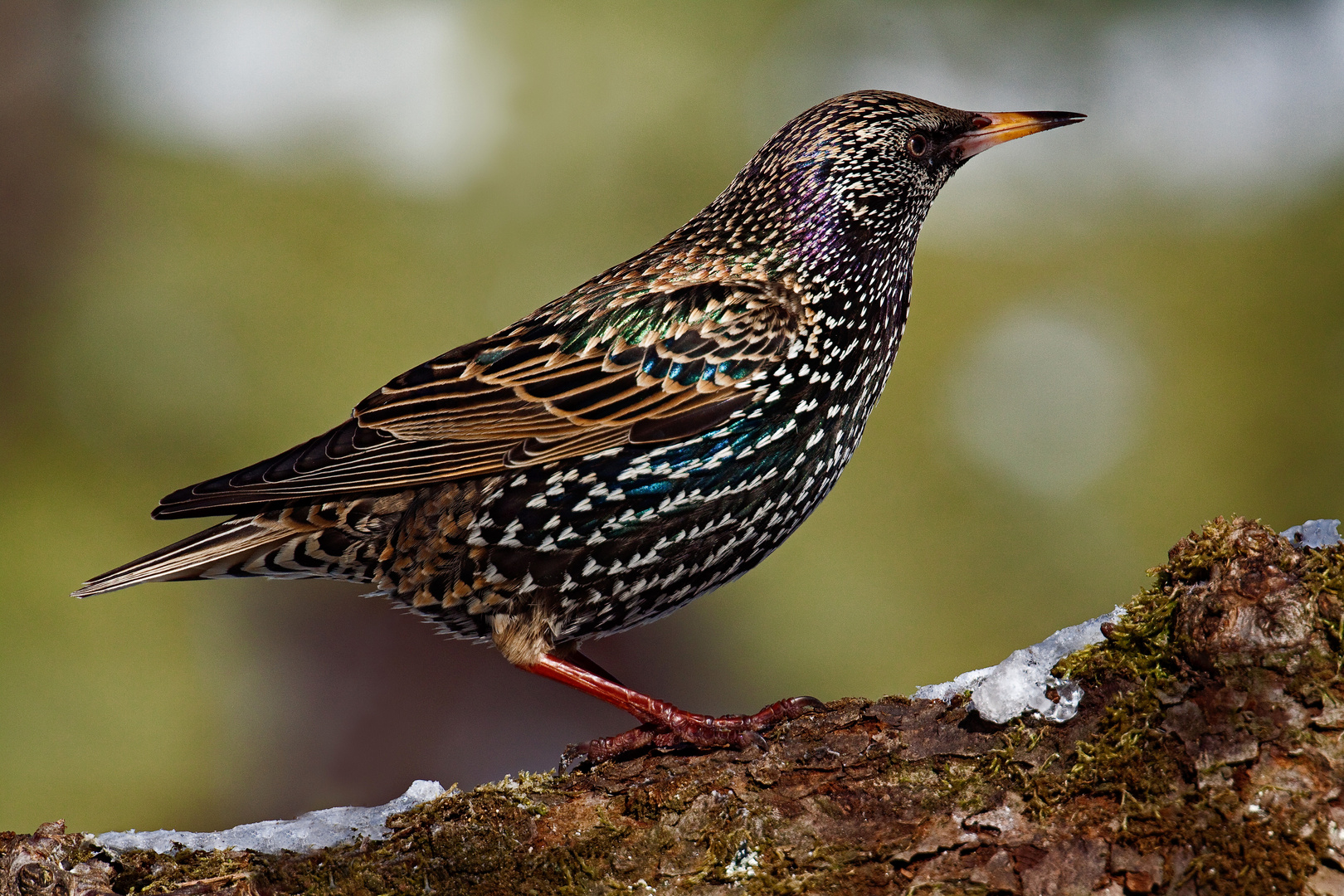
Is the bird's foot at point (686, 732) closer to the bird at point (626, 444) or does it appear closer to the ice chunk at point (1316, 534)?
the bird at point (626, 444)

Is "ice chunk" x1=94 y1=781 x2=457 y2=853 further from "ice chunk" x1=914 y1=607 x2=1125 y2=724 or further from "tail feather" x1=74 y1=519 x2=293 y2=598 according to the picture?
"ice chunk" x1=914 y1=607 x2=1125 y2=724

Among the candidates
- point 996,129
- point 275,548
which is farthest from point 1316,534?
point 275,548

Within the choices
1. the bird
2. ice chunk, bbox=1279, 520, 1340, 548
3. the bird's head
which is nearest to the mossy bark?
ice chunk, bbox=1279, 520, 1340, 548

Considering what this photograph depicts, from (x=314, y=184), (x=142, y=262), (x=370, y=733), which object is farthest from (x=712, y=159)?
(x=370, y=733)

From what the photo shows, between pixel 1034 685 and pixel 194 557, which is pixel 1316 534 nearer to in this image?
pixel 1034 685

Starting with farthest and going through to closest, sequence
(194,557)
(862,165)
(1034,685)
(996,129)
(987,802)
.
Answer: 1. (996,129)
2. (862,165)
3. (194,557)
4. (1034,685)
5. (987,802)

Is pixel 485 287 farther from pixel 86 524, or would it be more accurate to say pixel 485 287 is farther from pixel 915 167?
pixel 915 167

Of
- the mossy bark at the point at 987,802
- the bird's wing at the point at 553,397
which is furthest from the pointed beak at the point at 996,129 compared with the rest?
the mossy bark at the point at 987,802
